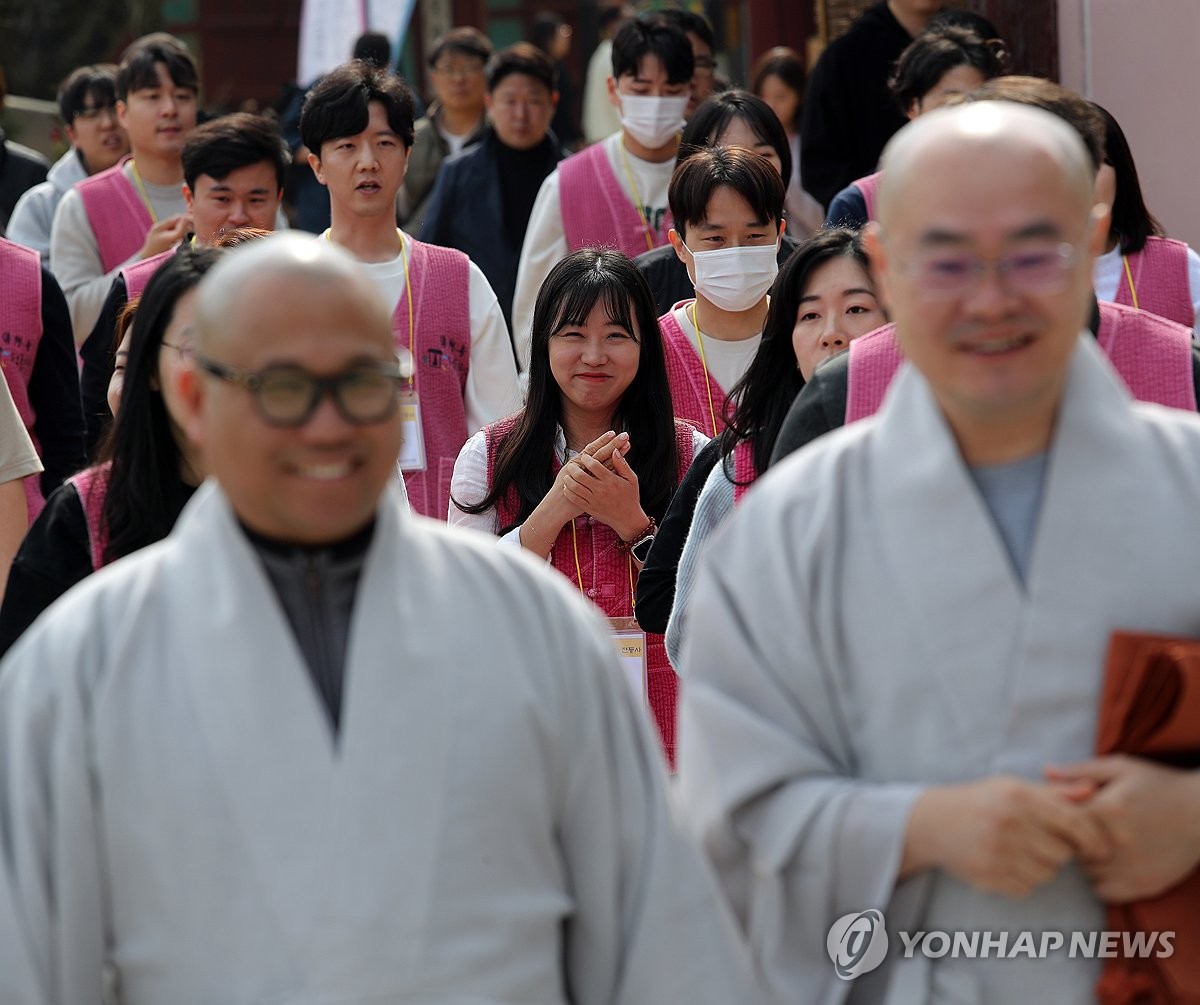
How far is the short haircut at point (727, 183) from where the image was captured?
5.13 metres

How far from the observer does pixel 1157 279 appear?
14.8ft

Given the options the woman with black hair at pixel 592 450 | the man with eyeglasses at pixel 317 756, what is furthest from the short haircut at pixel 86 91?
the man with eyeglasses at pixel 317 756

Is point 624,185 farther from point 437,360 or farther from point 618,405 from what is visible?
point 618,405

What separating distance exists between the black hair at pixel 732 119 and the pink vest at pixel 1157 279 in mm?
1660

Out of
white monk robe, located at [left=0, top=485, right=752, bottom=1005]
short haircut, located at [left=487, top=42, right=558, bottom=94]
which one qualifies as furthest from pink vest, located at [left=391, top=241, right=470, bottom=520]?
white monk robe, located at [left=0, top=485, right=752, bottom=1005]

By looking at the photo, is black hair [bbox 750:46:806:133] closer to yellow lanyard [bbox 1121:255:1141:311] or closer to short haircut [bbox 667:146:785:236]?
short haircut [bbox 667:146:785:236]

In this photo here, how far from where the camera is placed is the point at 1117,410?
2.43m

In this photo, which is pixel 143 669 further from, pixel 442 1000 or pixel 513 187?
pixel 513 187

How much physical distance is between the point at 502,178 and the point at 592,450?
3535 millimetres

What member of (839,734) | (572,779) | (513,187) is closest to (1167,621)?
(839,734)

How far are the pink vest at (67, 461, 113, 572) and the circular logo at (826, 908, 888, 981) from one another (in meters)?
1.45

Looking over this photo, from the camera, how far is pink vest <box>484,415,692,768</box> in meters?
4.30

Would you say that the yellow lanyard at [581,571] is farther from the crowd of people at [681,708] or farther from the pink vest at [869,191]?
the crowd of people at [681,708]

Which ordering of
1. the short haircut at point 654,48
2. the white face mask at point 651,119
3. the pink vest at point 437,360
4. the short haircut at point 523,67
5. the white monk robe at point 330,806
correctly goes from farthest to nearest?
the short haircut at point 523,67 < the short haircut at point 654,48 < the white face mask at point 651,119 < the pink vest at point 437,360 < the white monk robe at point 330,806
